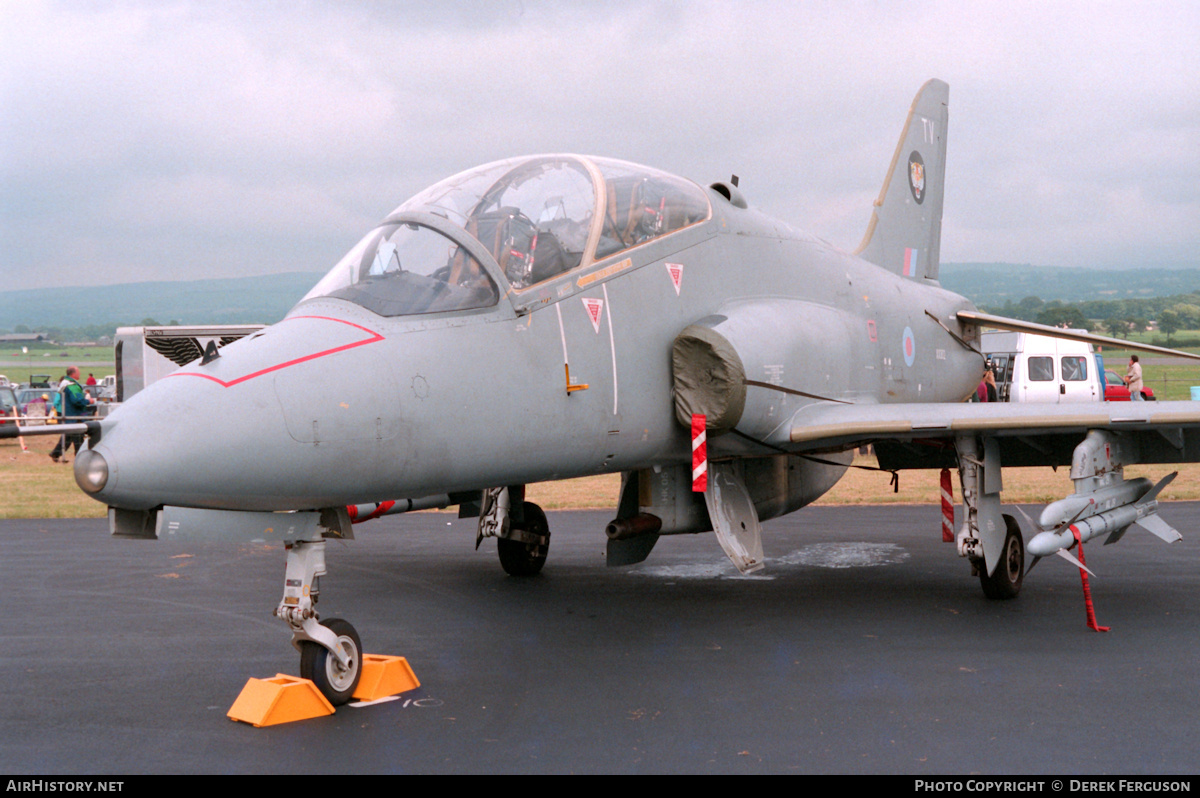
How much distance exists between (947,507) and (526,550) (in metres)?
4.42

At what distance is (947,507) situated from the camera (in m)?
10.6

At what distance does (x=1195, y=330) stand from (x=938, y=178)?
17163 cm

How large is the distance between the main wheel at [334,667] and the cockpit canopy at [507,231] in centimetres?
175

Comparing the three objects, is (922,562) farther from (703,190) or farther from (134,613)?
(134,613)

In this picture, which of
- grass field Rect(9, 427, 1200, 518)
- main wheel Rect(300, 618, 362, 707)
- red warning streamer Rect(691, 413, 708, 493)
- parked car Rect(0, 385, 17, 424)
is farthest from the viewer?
parked car Rect(0, 385, 17, 424)

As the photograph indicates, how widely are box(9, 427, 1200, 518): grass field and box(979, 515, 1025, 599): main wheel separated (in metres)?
6.14

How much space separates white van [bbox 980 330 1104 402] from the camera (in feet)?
99.7

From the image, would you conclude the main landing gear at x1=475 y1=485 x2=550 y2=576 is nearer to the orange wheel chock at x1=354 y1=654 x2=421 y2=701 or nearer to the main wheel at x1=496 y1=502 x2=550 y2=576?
the main wheel at x1=496 y1=502 x2=550 y2=576

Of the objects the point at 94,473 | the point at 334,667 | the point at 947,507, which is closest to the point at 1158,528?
the point at 947,507

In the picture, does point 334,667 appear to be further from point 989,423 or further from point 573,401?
point 989,423

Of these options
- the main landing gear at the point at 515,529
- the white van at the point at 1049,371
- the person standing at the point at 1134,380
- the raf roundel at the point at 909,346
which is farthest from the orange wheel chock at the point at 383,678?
the white van at the point at 1049,371

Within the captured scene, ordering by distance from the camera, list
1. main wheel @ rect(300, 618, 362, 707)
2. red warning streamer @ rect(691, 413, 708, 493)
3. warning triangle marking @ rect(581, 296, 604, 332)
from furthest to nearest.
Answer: red warning streamer @ rect(691, 413, 708, 493)
warning triangle marking @ rect(581, 296, 604, 332)
main wheel @ rect(300, 618, 362, 707)

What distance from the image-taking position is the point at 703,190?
783cm

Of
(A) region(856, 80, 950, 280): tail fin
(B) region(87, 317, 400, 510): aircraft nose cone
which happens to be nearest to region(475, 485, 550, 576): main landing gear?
(B) region(87, 317, 400, 510): aircraft nose cone
